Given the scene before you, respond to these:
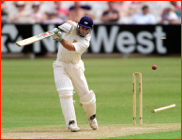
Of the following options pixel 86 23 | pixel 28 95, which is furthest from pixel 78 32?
pixel 28 95

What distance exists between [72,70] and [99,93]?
3744 millimetres

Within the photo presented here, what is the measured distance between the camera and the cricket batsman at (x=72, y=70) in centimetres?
547

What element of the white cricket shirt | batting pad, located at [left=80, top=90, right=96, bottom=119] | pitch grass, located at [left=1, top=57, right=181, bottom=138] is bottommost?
pitch grass, located at [left=1, top=57, right=181, bottom=138]

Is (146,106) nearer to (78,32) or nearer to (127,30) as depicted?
(78,32)

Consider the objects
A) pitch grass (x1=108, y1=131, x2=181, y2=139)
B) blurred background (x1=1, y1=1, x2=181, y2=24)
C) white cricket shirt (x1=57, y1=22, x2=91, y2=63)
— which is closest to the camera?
pitch grass (x1=108, y1=131, x2=181, y2=139)

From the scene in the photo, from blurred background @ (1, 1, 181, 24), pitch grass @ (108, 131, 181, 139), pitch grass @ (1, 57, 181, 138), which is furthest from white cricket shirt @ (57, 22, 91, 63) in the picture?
blurred background @ (1, 1, 181, 24)

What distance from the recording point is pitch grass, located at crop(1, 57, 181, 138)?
6762 millimetres

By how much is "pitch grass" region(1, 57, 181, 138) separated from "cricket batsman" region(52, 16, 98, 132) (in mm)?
827

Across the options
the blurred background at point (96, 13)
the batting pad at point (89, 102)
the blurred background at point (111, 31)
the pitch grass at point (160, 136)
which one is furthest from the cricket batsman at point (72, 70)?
the blurred background at point (96, 13)

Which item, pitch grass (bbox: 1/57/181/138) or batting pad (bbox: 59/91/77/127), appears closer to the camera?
batting pad (bbox: 59/91/77/127)

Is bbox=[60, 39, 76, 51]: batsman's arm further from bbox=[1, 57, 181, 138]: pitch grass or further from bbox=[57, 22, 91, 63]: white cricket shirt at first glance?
bbox=[1, 57, 181, 138]: pitch grass

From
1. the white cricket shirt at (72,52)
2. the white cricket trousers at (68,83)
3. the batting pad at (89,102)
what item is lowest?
the batting pad at (89,102)

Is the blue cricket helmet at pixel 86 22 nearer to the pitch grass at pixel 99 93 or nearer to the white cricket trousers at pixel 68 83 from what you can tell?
the white cricket trousers at pixel 68 83

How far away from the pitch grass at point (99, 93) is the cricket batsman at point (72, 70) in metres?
0.83
